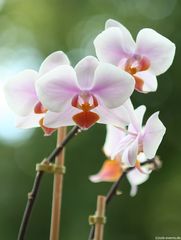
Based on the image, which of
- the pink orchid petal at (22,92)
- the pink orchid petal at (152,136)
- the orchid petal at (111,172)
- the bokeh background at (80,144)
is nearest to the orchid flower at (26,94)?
the pink orchid petal at (22,92)

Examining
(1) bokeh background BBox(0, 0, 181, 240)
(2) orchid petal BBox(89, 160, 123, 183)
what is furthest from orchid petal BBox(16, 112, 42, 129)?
(1) bokeh background BBox(0, 0, 181, 240)

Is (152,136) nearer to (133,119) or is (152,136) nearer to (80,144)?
(133,119)

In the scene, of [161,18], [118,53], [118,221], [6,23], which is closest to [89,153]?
[118,221]

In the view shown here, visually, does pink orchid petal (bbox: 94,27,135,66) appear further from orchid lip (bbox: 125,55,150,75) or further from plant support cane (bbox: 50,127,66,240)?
plant support cane (bbox: 50,127,66,240)

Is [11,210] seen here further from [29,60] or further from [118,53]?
[118,53]

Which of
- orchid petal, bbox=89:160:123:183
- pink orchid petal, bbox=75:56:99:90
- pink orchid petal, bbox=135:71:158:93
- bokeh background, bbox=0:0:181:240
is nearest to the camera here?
pink orchid petal, bbox=75:56:99:90

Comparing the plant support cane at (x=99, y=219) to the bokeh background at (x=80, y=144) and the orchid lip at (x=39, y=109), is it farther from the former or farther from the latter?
the bokeh background at (x=80, y=144)

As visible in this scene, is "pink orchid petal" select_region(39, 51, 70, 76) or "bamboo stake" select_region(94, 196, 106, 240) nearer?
"pink orchid petal" select_region(39, 51, 70, 76)

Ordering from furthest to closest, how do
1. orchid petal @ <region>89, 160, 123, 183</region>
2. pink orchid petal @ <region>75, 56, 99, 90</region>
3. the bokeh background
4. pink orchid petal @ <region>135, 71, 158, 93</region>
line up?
the bokeh background → orchid petal @ <region>89, 160, 123, 183</region> → pink orchid petal @ <region>135, 71, 158, 93</region> → pink orchid petal @ <region>75, 56, 99, 90</region>
